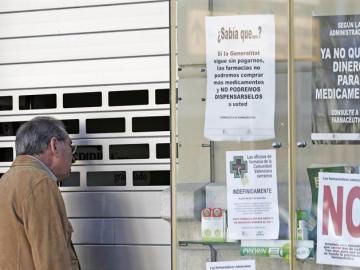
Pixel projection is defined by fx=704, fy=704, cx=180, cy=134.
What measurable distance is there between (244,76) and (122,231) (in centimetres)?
149

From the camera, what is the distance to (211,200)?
4250 millimetres

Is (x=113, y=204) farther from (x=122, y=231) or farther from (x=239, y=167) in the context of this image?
(x=239, y=167)

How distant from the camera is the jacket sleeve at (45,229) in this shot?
11.9ft

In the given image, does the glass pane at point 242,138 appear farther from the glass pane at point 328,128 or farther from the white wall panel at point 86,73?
the white wall panel at point 86,73

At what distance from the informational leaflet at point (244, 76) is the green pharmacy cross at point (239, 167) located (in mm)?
126

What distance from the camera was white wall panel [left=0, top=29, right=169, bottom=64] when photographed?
4.90m

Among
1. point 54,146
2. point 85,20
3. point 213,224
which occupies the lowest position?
point 213,224

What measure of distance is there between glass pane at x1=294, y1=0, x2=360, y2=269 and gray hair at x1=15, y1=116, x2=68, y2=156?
143 cm

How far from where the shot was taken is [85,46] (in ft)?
16.6

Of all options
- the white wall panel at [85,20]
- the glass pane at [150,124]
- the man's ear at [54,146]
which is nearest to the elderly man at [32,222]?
the man's ear at [54,146]

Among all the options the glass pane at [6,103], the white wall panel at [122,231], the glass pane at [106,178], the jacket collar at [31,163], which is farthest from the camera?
the glass pane at [6,103]

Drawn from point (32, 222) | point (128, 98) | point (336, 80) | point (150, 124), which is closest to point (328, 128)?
point (336, 80)

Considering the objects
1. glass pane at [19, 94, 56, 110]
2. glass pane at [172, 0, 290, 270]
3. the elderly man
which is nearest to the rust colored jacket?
the elderly man

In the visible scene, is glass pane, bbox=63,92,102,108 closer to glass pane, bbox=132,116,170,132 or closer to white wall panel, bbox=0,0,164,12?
glass pane, bbox=132,116,170,132
